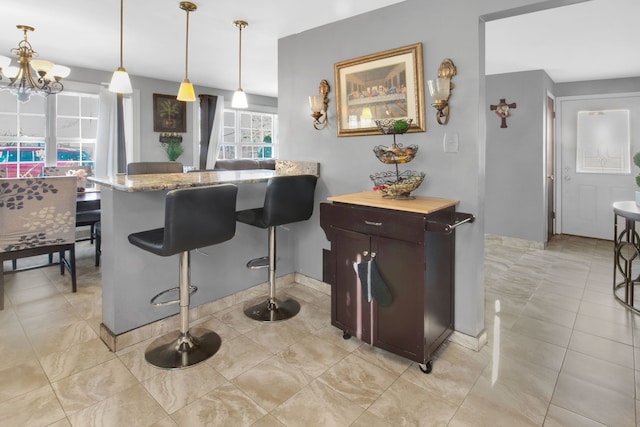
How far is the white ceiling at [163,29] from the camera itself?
271 cm

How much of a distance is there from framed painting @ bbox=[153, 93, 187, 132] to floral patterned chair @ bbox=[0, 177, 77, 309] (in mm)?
2894

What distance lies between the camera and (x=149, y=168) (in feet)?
12.7

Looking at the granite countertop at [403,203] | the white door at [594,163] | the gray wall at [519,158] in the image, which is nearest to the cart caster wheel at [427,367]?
the granite countertop at [403,203]

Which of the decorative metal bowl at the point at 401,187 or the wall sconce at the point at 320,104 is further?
the wall sconce at the point at 320,104

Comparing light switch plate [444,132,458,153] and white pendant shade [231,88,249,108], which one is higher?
white pendant shade [231,88,249,108]

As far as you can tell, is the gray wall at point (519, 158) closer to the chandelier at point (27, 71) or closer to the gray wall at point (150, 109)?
the gray wall at point (150, 109)

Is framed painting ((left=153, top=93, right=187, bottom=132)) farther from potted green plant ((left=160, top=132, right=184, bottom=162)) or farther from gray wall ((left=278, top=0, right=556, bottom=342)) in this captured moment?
gray wall ((left=278, top=0, right=556, bottom=342))

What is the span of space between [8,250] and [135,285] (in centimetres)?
138

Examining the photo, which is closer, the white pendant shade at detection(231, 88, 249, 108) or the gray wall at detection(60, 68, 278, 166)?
the white pendant shade at detection(231, 88, 249, 108)

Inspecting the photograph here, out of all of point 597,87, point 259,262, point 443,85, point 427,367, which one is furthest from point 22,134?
point 597,87

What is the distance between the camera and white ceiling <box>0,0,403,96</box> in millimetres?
2709

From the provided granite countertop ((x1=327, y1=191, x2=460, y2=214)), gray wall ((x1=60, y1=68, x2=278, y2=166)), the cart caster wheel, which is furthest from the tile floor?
gray wall ((x1=60, y1=68, x2=278, y2=166))

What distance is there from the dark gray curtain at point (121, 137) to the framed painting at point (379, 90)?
3887 millimetres

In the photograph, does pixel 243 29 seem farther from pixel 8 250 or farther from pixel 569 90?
pixel 569 90
